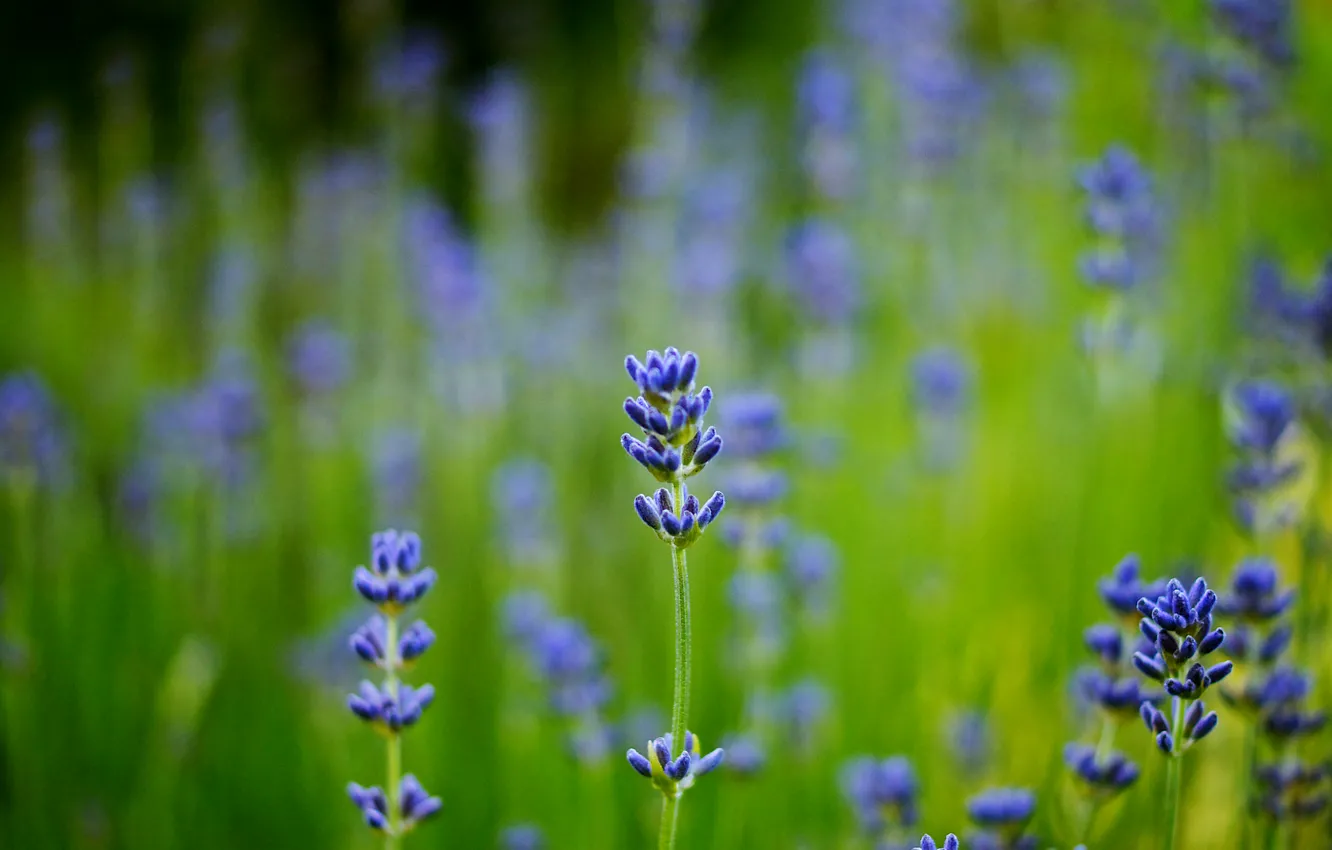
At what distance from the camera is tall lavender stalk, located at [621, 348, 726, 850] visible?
3.34 ft

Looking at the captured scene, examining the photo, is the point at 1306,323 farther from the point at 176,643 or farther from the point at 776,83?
the point at 776,83

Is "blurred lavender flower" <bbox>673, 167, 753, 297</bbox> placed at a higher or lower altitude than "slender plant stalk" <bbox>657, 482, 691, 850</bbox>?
higher

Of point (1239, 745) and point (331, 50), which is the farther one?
point (331, 50)

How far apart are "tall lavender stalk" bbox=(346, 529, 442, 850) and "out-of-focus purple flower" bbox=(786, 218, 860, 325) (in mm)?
1704

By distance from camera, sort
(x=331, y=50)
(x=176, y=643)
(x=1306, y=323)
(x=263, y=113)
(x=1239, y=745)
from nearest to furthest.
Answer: (x=1306, y=323) < (x=1239, y=745) < (x=176, y=643) < (x=263, y=113) < (x=331, y=50)

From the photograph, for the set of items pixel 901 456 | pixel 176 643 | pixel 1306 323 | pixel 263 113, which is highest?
pixel 263 113

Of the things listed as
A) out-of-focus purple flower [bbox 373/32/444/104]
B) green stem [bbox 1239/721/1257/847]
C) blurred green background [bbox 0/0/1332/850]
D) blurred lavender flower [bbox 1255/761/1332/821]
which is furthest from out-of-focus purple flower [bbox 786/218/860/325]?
blurred lavender flower [bbox 1255/761/1332/821]

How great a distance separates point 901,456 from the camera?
3.03m

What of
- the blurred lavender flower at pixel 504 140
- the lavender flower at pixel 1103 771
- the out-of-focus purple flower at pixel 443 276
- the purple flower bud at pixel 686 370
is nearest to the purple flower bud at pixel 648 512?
the purple flower bud at pixel 686 370

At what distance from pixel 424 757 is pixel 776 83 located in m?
5.05

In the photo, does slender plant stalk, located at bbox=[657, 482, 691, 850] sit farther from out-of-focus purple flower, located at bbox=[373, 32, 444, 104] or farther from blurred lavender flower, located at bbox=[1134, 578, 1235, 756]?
out-of-focus purple flower, located at bbox=[373, 32, 444, 104]

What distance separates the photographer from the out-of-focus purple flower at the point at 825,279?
2756mm

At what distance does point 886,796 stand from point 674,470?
638 mm

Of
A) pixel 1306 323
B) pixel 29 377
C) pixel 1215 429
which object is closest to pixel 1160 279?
pixel 1215 429
